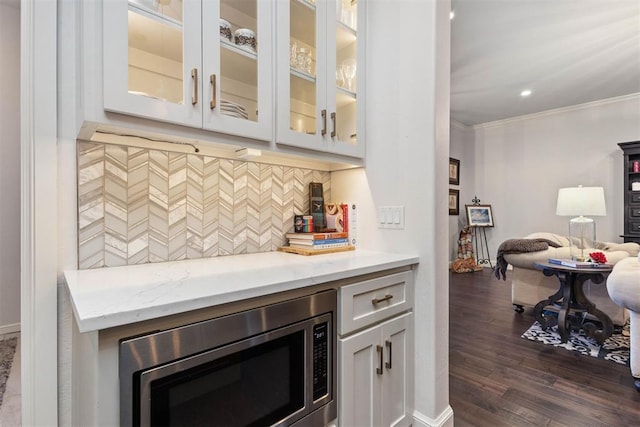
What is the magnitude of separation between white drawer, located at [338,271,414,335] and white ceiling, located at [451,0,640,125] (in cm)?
256

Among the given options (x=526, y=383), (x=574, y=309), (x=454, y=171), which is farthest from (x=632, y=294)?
(x=454, y=171)

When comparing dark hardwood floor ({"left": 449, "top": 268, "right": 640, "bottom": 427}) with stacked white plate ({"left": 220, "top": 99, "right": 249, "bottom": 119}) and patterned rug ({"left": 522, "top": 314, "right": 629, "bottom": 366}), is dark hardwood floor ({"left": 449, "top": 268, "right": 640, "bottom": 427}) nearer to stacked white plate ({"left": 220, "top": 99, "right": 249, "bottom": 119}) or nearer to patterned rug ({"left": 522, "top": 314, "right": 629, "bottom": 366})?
patterned rug ({"left": 522, "top": 314, "right": 629, "bottom": 366})

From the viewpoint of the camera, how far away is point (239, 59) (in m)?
1.24

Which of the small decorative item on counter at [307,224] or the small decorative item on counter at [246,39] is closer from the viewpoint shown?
the small decorative item on counter at [246,39]

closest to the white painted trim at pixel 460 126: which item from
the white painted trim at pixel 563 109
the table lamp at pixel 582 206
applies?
the white painted trim at pixel 563 109

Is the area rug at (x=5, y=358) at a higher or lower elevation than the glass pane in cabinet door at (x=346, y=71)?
lower

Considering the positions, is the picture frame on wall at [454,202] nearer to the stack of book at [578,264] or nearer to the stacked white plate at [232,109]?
the stack of book at [578,264]

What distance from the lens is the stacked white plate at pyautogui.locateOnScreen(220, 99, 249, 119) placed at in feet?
3.90

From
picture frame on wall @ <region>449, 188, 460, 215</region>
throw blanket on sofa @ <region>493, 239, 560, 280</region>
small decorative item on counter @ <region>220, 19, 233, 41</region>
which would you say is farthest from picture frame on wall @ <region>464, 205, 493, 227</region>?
small decorative item on counter @ <region>220, 19, 233, 41</region>

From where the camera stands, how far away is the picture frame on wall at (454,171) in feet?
19.3

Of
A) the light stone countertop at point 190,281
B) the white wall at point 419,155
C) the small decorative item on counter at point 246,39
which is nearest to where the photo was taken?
the light stone countertop at point 190,281

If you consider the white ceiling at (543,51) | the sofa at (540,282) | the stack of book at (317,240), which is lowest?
the sofa at (540,282)

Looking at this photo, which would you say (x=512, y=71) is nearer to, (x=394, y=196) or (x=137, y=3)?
(x=394, y=196)

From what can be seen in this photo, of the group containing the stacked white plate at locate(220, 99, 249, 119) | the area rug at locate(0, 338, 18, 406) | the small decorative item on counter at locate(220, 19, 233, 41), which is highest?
the small decorative item on counter at locate(220, 19, 233, 41)
